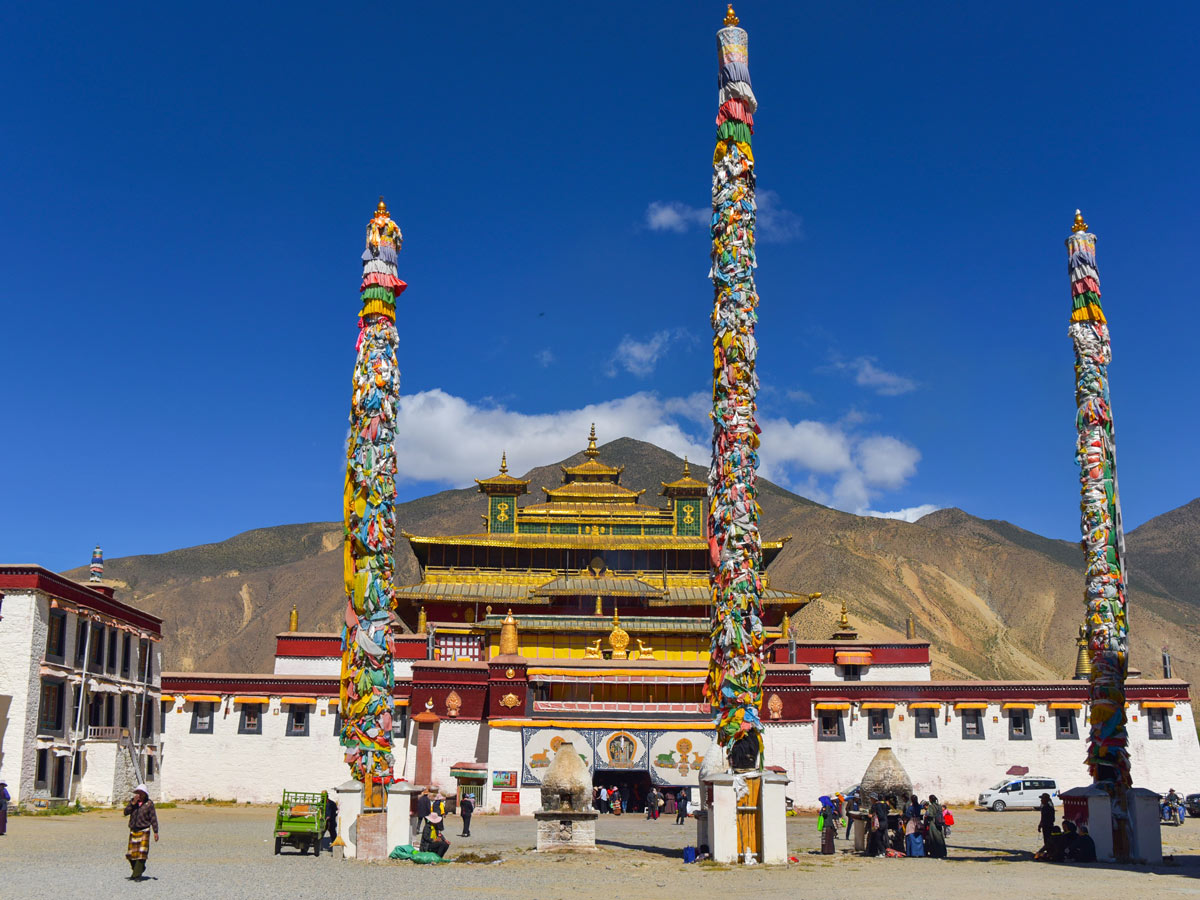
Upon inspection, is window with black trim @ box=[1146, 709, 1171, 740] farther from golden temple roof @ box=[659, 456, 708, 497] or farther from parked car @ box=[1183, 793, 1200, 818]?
golden temple roof @ box=[659, 456, 708, 497]

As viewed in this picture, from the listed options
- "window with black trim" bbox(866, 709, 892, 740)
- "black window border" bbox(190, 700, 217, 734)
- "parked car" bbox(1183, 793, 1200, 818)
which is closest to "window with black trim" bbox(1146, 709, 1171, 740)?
"parked car" bbox(1183, 793, 1200, 818)

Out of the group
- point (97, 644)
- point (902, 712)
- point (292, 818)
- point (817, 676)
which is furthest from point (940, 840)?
point (97, 644)

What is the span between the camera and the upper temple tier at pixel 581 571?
48312 mm

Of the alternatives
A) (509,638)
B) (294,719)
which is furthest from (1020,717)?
(294,719)

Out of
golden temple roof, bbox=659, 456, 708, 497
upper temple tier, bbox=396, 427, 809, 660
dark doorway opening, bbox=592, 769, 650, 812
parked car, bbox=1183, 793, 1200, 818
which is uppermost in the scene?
golden temple roof, bbox=659, 456, 708, 497

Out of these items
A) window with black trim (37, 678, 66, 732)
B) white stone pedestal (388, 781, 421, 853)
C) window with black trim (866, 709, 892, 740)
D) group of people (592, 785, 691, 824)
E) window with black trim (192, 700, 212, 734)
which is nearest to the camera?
white stone pedestal (388, 781, 421, 853)

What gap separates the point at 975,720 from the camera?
142 feet

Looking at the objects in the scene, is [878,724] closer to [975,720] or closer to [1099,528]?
[975,720]

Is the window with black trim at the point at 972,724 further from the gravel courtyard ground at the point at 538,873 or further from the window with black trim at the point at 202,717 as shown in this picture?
the window with black trim at the point at 202,717

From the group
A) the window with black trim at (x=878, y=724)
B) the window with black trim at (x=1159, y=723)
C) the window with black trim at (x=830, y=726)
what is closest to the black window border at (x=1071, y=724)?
the window with black trim at (x=1159, y=723)

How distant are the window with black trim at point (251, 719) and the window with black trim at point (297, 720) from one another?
105cm

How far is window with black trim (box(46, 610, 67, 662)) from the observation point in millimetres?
35625

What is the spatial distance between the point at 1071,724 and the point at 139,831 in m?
35.4

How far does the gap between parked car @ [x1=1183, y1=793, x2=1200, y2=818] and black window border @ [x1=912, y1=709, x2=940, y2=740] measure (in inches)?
332
